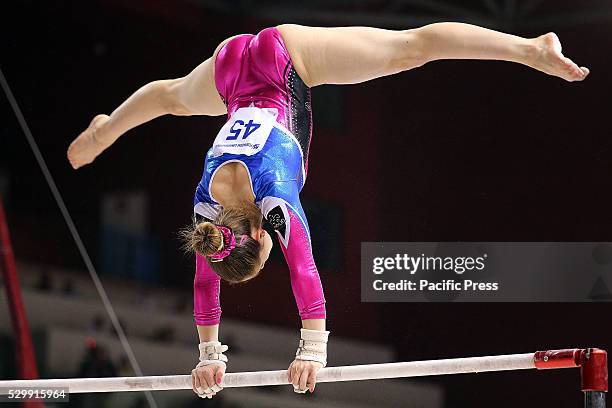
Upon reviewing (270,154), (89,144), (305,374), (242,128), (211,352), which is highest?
(89,144)

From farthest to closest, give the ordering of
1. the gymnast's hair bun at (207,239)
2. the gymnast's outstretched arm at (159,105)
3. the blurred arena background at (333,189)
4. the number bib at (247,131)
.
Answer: the blurred arena background at (333,189) < the gymnast's outstretched arm at (159,105) < the number bib at (247,131) < the gymnast's hair bun at (207,239)

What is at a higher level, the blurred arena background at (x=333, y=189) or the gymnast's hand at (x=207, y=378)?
the blurred arena background at (x=333, y=189)

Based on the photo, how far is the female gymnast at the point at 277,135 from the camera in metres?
2.63

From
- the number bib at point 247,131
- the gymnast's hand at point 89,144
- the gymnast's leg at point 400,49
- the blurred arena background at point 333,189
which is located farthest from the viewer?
the blurred arena background at point 333,189

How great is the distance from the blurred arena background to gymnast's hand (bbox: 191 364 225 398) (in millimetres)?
1350

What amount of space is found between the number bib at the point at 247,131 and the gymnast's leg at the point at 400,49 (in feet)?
0.76

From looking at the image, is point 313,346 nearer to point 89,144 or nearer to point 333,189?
point 89,144

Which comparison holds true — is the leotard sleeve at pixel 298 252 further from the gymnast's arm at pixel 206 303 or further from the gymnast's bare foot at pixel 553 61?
the gymnast's bare foot at pixel 553 61

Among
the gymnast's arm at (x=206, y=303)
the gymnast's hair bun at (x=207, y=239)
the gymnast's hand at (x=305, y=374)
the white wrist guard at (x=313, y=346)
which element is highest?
the gymnast's hair bun at (x=207, y=239)

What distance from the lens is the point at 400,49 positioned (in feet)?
9.59

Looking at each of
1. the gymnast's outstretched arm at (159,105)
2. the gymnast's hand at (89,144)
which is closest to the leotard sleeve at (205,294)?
the gymnast's outstretched arm at (159,105)

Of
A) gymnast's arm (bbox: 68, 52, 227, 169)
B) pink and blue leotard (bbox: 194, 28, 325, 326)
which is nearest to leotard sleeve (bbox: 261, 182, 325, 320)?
pink and blue leotard (bbox: 194, 28, 325, 326)

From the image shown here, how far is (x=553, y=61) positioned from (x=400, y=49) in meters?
0.50

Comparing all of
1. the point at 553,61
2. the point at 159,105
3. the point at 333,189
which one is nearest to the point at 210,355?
the point at 159,105
